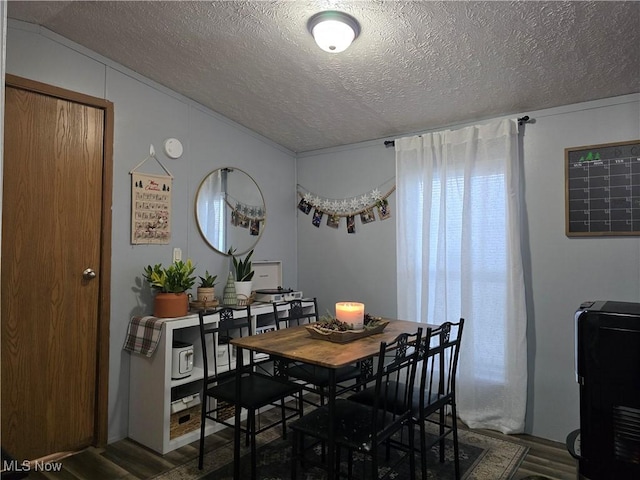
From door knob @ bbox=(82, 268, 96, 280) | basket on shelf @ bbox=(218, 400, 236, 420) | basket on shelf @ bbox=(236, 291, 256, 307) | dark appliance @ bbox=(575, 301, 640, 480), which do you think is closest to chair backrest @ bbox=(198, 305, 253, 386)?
basket on shelf @ bbox=(236, 291, 256, 307)

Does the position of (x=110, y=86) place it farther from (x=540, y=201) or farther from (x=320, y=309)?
(x=540, y=201)

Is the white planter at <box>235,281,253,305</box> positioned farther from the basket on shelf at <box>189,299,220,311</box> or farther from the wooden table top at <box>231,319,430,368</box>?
the wooden table top at <box>231,319,430,368</box>

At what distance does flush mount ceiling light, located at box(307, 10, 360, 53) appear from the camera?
199 centimetres

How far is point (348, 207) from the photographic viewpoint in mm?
3633

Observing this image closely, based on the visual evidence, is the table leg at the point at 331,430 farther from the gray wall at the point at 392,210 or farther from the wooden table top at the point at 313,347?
the gray wall at the point at 392,210

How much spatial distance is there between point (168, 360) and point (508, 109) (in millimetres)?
2695

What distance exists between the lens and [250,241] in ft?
11.7

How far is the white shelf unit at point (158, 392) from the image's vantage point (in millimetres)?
2494

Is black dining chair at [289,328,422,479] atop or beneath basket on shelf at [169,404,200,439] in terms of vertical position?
atop

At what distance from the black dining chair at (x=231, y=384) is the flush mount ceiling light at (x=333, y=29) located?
1603 mm

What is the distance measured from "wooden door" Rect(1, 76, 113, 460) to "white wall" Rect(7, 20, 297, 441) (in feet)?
0.24

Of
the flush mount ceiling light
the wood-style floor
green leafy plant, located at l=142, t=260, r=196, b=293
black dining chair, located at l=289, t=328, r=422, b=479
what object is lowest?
the wood-style floor

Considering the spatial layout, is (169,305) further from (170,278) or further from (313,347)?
(313,347)

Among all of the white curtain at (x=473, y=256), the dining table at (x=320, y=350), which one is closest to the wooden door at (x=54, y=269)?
the dining table at (x=320, y=350)
